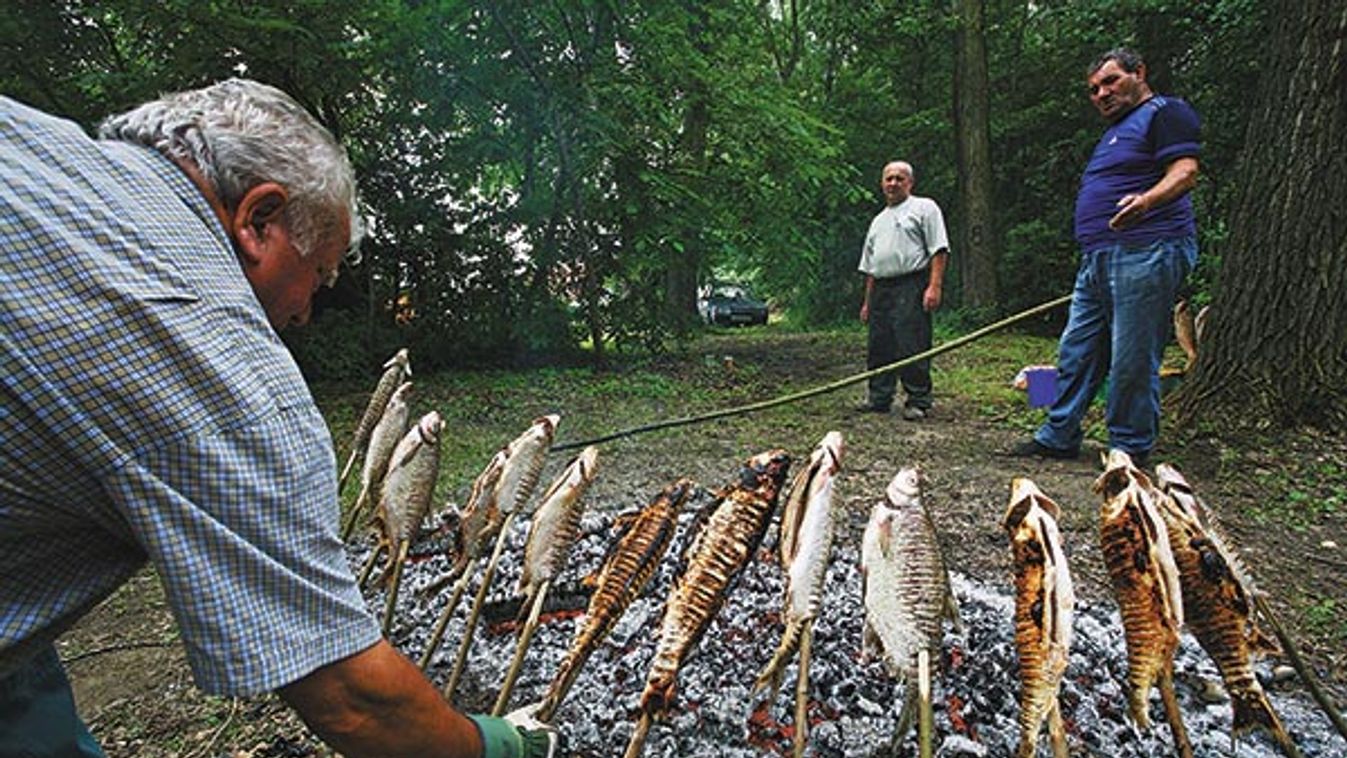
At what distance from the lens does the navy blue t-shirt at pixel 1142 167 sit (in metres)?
3.02

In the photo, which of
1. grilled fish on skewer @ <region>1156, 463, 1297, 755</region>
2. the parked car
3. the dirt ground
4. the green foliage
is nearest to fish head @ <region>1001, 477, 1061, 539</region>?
grilled fish on skewer @ <region>1156, 463, 1297, 755</region>

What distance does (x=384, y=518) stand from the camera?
1842 millimetres

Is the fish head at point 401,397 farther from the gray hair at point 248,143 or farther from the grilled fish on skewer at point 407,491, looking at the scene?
the gray hair at point 248,143

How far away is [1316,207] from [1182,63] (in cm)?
782

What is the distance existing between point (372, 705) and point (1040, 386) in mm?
4791

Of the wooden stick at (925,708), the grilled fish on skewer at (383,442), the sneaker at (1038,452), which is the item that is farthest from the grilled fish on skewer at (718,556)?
the sneaker at (1038,452)

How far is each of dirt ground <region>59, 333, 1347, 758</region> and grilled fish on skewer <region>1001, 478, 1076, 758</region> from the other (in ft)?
4.24

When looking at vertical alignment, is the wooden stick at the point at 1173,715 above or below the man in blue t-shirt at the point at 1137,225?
below

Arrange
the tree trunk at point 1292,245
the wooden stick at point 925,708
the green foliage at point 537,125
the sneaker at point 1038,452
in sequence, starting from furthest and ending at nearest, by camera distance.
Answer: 1. the green foliage at point 537,125
2. the sneaker at point 1038,452
3. the tree trunk at point 1292,245
4. the wooden stick at point 925,708

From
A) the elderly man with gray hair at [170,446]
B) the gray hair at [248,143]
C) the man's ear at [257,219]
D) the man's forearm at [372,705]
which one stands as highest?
the gray hair at [248,143]

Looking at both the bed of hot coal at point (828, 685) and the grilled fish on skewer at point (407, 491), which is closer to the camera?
the bed of hot coal at point (828, 685)

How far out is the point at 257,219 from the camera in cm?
105

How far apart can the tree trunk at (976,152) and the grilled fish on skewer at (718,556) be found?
10593mm

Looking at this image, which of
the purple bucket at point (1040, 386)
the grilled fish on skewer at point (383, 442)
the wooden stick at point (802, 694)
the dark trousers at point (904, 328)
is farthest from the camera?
the dark trousers at point (904, 328)
